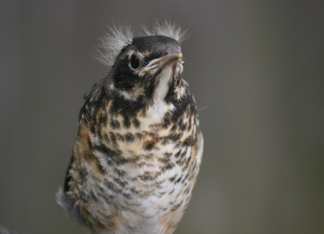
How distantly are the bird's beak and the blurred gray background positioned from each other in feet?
3.20

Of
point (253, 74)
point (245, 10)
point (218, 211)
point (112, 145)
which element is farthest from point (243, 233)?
point (112, 145)

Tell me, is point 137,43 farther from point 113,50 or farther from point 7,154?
point 7,154

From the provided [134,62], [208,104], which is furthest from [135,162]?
[208,104]

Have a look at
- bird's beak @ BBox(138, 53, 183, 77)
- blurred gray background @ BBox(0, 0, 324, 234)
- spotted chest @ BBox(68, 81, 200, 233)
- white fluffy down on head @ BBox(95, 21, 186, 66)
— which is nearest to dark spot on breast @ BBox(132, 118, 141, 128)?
spotted chest @ BBox(68, 81, 200, 233)

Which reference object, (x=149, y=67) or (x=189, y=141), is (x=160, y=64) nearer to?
(x=149, y=67)

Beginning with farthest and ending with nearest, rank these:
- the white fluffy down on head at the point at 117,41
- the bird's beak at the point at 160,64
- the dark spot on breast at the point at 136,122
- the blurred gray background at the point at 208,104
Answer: the blurred gray background at the point at 208,104
the white fluffy down on head at the point at 117,41
the dark spot on breast at the point at 136,122
the bird's beak at the point at 160,64

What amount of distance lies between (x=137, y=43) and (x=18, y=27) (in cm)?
116

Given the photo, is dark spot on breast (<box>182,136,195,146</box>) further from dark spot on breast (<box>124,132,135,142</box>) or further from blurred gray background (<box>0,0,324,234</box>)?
blurred gray background (<box>0,0,324,234</box>)

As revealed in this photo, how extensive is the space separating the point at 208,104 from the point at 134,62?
1114 mm

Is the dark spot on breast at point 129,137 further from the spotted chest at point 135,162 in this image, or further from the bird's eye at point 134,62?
the bird's eye at point 134,62

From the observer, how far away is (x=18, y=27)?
217 centimetres

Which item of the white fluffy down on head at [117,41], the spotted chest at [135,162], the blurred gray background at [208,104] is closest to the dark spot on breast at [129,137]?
the spotted chest at [135,162]

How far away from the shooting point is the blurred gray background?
2.15 meters

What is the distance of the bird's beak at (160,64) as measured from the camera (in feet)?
3.68
